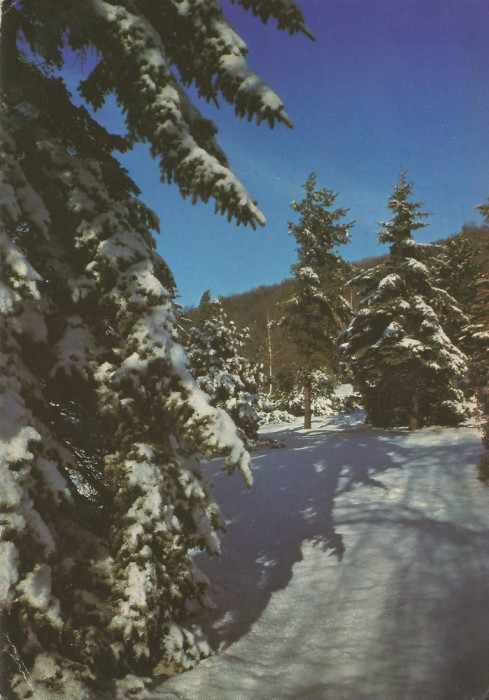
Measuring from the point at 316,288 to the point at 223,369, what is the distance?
7.94 m

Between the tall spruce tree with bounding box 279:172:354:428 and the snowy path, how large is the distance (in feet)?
40.1

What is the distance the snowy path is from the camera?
4.03m

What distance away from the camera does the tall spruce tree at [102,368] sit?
3436mm

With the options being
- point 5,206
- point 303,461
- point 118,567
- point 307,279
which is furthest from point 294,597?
point 307,279

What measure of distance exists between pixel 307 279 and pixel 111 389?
70.3ft

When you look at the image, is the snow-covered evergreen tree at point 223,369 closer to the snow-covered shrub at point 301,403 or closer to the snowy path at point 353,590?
the snowy path at point 353,590

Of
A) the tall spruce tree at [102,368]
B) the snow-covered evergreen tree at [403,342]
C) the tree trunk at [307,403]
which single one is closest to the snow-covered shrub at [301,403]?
the tree trunk at [307,403]

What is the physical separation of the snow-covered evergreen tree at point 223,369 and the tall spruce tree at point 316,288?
4324mm

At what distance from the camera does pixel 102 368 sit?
4.22 meters

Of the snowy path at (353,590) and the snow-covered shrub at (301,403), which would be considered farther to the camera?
the snow-covered shrub at (301,403)

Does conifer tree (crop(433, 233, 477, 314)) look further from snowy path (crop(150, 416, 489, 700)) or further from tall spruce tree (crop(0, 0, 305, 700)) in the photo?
tall spruce tree (crop(0, 0, 305, 700))

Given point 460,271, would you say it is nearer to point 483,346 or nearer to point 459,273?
point 459,273

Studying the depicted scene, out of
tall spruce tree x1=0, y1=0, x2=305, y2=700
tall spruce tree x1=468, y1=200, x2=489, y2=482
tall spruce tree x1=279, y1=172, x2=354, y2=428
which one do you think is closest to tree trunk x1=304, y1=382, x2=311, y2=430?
tall spruce tree x1=279, y1=172, x2=354, y2=428

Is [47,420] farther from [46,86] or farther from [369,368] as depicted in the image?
[369,368]
